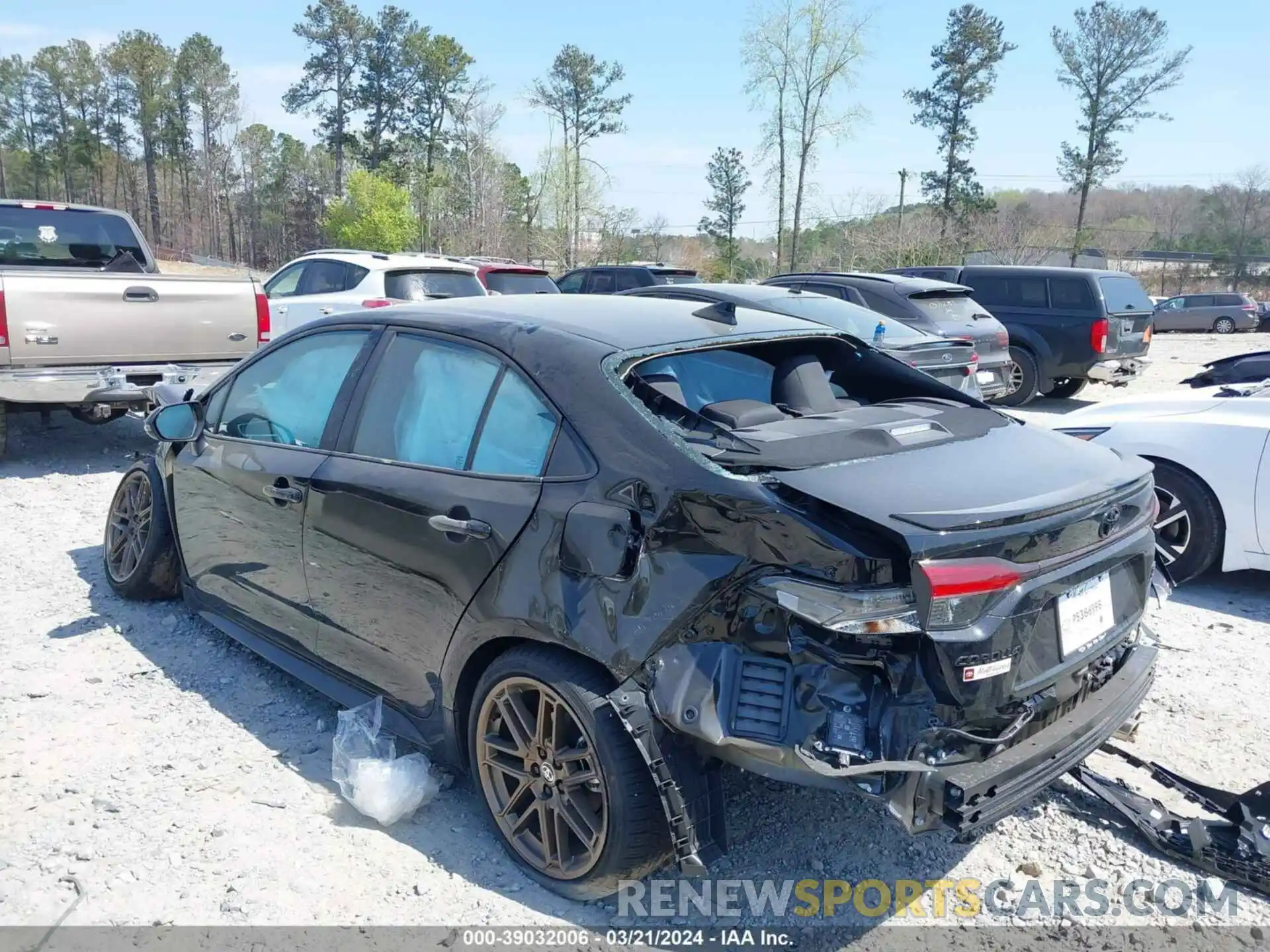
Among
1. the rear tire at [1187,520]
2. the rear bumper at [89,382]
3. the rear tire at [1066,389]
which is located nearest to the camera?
the rear tire at [1187,520]

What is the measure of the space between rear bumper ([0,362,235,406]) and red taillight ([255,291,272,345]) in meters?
0.65

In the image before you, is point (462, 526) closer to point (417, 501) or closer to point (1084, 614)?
point (417, 501)

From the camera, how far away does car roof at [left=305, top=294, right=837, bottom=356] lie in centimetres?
311

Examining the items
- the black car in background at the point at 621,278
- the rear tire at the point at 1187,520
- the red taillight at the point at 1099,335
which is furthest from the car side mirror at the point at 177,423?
the black car in background at the point at 621,278

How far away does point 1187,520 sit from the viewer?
210 inches

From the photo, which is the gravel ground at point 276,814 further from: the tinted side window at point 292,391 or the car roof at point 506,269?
the car roof at point 506,269

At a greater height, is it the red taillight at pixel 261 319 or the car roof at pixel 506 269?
the car roof at pixel 506 269

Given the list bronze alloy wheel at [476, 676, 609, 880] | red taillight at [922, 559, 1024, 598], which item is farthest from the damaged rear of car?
bronze alloy wheel at [476, 676, 609, 880]

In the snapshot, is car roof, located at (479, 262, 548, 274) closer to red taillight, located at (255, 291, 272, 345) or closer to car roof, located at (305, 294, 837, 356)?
red taillight, located at (255, 291, 272, 345)

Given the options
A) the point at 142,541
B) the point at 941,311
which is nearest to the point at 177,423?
the point at 142,541

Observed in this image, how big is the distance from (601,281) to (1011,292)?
719cm

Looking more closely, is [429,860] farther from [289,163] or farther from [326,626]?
[289,163]

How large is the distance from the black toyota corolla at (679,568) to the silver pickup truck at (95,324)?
12.6 feet

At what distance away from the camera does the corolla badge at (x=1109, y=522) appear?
9.05 ft
